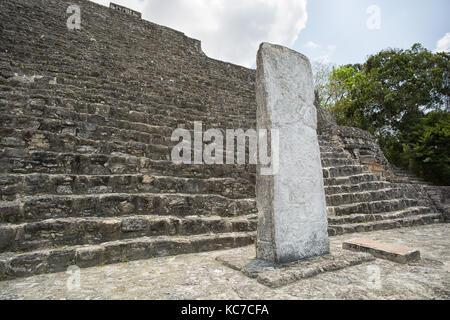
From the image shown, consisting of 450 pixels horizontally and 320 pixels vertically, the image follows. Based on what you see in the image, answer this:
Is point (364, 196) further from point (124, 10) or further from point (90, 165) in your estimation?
point (124, 10)

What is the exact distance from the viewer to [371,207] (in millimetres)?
4859

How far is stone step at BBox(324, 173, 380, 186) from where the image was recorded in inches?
205

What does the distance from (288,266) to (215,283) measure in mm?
665

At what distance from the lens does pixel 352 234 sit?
3.99m

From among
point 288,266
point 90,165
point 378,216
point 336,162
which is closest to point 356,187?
point 378,216

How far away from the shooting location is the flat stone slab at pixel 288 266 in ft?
6.19

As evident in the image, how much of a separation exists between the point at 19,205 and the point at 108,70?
16.8 feet

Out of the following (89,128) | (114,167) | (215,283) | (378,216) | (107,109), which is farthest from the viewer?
(378,216)

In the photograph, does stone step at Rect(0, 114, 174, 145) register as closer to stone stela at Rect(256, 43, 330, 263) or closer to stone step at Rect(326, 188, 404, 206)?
stone stela at Rect(256, 43, 330, 263)

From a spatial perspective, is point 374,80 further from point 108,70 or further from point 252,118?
point 108,70

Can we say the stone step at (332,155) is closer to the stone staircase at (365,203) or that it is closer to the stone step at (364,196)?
the stone staircase at (365,203)
